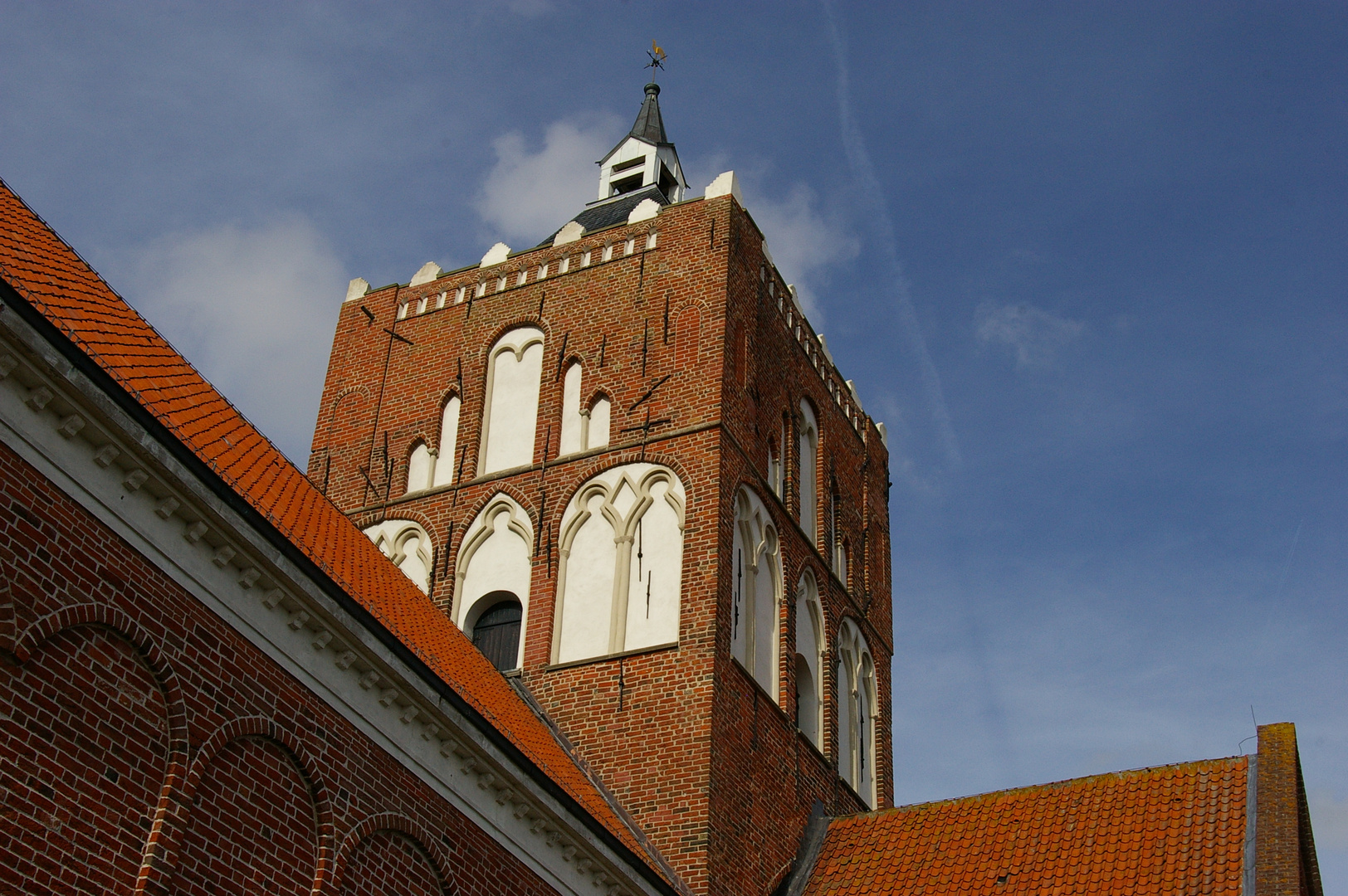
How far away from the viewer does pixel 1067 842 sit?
Result: 14.6 m

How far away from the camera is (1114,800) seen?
15078mm

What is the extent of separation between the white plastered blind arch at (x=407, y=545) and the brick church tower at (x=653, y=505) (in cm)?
4

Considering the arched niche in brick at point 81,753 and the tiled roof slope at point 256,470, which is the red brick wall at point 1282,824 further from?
the arched niche in brick at point 81,753

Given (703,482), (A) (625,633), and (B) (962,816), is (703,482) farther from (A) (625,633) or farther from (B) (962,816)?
(B) (962,816)

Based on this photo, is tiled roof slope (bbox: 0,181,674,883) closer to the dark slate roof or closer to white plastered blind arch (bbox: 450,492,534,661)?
white plastered blind arch (bbox: 450,492,534,661)

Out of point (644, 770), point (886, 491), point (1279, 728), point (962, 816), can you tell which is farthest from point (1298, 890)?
point (886, 491)

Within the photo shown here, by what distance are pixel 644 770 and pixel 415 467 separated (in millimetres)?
Result: 5951

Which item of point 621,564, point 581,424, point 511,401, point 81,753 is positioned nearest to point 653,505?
point 621,564

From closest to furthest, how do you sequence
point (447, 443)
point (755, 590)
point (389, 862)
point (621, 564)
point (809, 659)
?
point (389, 862) → point (621, 564) → point (755, 590) → point (809, 659) → point (447, 443)

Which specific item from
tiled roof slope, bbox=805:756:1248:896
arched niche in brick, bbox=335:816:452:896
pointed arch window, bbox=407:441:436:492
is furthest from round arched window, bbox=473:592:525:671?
arched niche in brick, bbox=335:816:452:896

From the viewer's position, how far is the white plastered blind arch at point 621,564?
1659 cm

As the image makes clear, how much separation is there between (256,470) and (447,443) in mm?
6979

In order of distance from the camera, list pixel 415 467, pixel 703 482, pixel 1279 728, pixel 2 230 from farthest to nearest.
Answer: pixel 415 467 < pixel 703 482 < pixel 1279 728 < pixel 2 230

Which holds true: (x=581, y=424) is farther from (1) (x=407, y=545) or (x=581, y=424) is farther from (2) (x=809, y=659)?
(2) (x=809, y=659)
